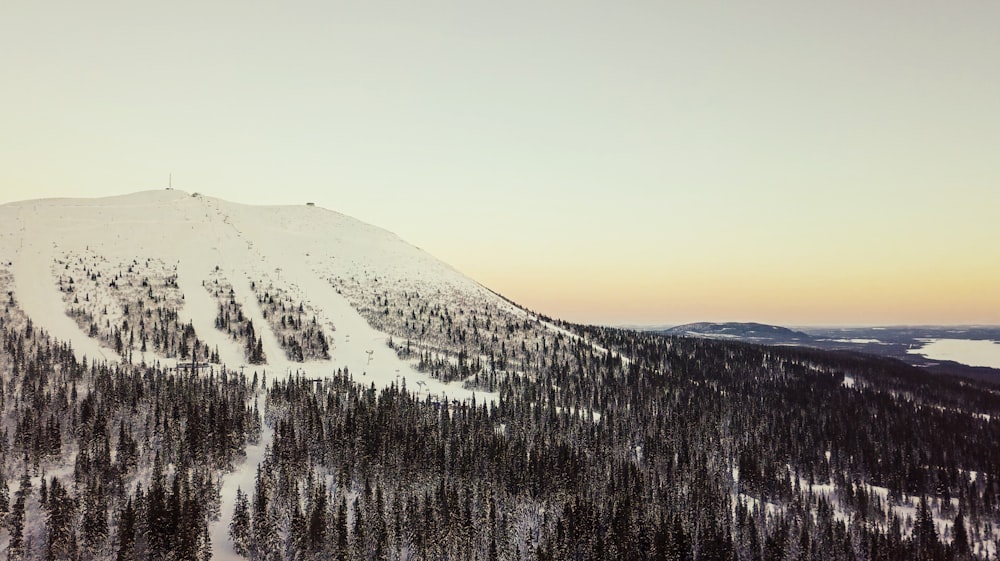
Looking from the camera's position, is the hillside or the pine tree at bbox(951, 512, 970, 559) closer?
the hillside

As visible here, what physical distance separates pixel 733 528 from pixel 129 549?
491 ft

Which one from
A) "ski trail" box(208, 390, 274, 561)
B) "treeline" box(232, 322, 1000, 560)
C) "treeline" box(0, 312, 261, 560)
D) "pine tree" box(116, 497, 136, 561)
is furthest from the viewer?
"treeline" box(232, 322, 1000, 560)

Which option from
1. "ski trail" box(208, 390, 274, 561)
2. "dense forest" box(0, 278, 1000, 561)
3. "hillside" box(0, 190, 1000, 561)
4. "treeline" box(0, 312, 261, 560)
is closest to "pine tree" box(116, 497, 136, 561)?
"treeline" box(0, 312, 261, 560)

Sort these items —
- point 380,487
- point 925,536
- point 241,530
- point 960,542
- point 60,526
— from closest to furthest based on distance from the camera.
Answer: point 60,526, point 241,530, point 380,487, point 925,536, point 960,542

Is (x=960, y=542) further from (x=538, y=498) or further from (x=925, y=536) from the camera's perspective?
(x=538, y=498)

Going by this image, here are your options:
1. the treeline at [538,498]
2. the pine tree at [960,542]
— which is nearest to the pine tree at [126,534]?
the treeline at [538,498]

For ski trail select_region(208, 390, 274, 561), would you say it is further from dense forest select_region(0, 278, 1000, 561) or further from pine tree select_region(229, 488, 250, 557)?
dense forest select_region(0, 278, 1000, 561)

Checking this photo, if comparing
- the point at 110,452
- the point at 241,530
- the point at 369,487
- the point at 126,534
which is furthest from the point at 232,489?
the point at 369,487

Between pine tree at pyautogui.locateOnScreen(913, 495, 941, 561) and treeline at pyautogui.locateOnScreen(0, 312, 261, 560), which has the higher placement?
treeline at pyautogui.locateOnScreen(0, 312, 261, 560)

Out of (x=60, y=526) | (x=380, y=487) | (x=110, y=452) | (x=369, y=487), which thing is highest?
(x=110, y=452)

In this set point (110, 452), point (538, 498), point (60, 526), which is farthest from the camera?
point (538, 498)

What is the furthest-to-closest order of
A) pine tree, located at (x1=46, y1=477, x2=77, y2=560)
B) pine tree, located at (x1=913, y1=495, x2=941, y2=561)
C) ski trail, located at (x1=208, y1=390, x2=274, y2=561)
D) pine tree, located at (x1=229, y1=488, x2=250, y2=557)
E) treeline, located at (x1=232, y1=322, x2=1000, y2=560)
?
pine tree, located at (x1=913, y1=495, x2=941, y2=561) < treeline, located at (x1=232, y1=322, x2=1000, y2=560) < ski trail, located at (x1=208, y1=390, x2=274, y2=561) < pine tree, located at (x1=229, y1=488, x2=250, y2=557) < pine tree, located at (x1=46, y1=477, x2=77, y2=560)

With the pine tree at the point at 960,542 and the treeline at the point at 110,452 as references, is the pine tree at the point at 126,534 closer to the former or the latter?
the treeline at the point at 110,452

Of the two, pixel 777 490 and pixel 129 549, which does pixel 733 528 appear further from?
pixel 129 549
